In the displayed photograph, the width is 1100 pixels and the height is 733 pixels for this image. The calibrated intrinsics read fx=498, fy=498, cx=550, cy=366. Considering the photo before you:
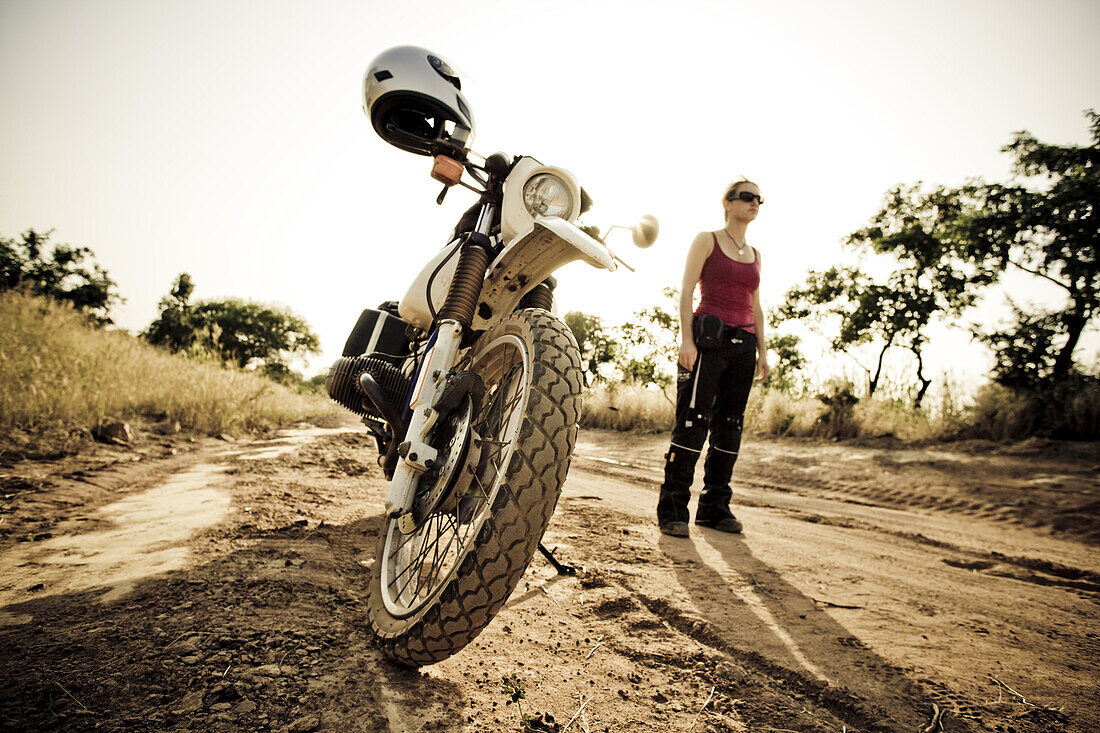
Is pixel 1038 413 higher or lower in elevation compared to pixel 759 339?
higher

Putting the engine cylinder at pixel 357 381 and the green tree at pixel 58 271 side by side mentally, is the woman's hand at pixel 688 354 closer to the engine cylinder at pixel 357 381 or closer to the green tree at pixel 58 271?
the engine cylinder at pixel 357 381

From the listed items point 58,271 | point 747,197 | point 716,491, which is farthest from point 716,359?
point 58,271

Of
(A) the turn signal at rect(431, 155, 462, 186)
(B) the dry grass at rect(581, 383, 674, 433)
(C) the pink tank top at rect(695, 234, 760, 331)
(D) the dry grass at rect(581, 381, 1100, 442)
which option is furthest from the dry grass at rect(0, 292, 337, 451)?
(D) the dry grass at rect(581, 381, 1100, 442)

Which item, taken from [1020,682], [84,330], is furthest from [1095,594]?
[84,330]

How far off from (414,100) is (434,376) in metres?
1.35

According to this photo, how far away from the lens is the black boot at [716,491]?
135 inches

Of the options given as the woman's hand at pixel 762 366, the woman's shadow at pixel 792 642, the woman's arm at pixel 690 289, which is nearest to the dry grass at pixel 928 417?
the woman's hand at pixel 762 366

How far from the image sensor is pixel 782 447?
8.01m

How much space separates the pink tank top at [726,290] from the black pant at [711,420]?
110 mm

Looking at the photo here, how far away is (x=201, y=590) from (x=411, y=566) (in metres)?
0.69

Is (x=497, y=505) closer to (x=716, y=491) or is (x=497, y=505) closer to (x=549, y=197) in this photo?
(x=549, y=197)

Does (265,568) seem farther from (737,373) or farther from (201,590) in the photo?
(737,373)

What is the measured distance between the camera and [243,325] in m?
50.6

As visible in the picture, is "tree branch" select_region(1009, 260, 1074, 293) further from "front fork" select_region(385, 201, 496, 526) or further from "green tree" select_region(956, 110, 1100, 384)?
"front fork" select_region(385, 201, 496, 526)
